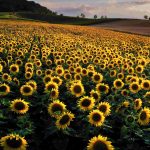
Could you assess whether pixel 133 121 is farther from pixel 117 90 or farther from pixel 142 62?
pixel 142 62

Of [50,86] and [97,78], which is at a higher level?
[50,86]

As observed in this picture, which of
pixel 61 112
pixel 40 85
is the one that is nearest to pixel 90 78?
pixel 40 85

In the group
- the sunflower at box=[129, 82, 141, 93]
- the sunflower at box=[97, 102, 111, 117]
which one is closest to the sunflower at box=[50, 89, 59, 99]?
the sunflower at box=[97, 102, 111, 117]

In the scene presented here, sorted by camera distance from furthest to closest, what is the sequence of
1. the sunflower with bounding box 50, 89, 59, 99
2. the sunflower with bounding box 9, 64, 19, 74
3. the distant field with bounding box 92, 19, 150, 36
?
1. the distant field with bounding box 92, 19, 150, 36
2. the sunflower with bounding box 9, 64, 19, 74
3. the sunflower with bounding box 50, 89, 59, 99

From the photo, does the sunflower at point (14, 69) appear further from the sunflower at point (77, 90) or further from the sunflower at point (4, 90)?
the sunflower at point (77, 90)

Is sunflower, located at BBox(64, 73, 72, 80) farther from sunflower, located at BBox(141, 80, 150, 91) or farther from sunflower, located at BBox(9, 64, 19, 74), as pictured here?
sunflower, located at BBox(141, 80, 150, 91)

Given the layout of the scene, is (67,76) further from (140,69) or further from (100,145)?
(100,145)

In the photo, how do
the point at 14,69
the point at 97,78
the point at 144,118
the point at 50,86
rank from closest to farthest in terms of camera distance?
1. the point at 144,118
2. the point at 50,86
3. the point at 97,78
4. the point at 14,69

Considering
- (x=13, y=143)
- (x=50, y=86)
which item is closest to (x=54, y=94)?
(x=50, y=86)

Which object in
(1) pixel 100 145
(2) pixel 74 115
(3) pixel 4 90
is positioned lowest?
(2) pixel 74 115

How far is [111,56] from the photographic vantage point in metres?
15.2

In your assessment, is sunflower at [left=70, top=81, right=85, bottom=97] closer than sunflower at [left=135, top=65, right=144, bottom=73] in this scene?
Yes

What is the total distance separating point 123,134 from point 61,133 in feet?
3.62

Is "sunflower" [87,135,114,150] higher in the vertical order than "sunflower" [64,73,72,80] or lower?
higher
